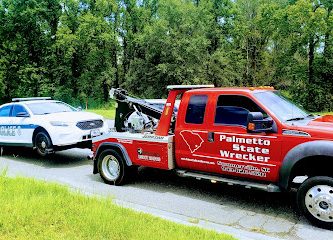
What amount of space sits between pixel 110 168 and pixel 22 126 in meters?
3.72

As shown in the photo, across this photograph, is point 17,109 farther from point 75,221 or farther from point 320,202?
point 320,202

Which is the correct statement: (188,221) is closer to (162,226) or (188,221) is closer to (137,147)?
(162,226)

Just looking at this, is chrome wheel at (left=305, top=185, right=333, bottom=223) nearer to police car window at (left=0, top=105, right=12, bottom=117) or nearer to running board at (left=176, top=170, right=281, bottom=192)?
running board at (left=176, top=170, right=281, bottom=192)

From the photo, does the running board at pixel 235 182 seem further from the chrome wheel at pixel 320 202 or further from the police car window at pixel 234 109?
the police car window at pixel 234 109

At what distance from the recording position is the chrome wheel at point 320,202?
5.39m

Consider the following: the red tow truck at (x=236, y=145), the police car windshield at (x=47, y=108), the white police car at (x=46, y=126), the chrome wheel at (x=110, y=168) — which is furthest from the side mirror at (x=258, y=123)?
the police car windshield at (x=47, y=108)

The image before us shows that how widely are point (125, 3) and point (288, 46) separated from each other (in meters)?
23.5

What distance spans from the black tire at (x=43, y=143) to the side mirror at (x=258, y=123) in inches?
227

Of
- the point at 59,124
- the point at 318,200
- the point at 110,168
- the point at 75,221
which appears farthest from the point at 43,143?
the point at 318,200

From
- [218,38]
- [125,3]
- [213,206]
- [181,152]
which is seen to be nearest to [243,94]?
[181,152]

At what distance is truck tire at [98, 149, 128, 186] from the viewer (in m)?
7.73

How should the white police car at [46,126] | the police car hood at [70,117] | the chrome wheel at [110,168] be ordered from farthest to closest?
1. the police car hood at [70,117]
2. the white police car at [46,126]
3. the chrome wheel at [110,168]

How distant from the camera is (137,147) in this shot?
7.45 meters

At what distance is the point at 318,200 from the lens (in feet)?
17.9
